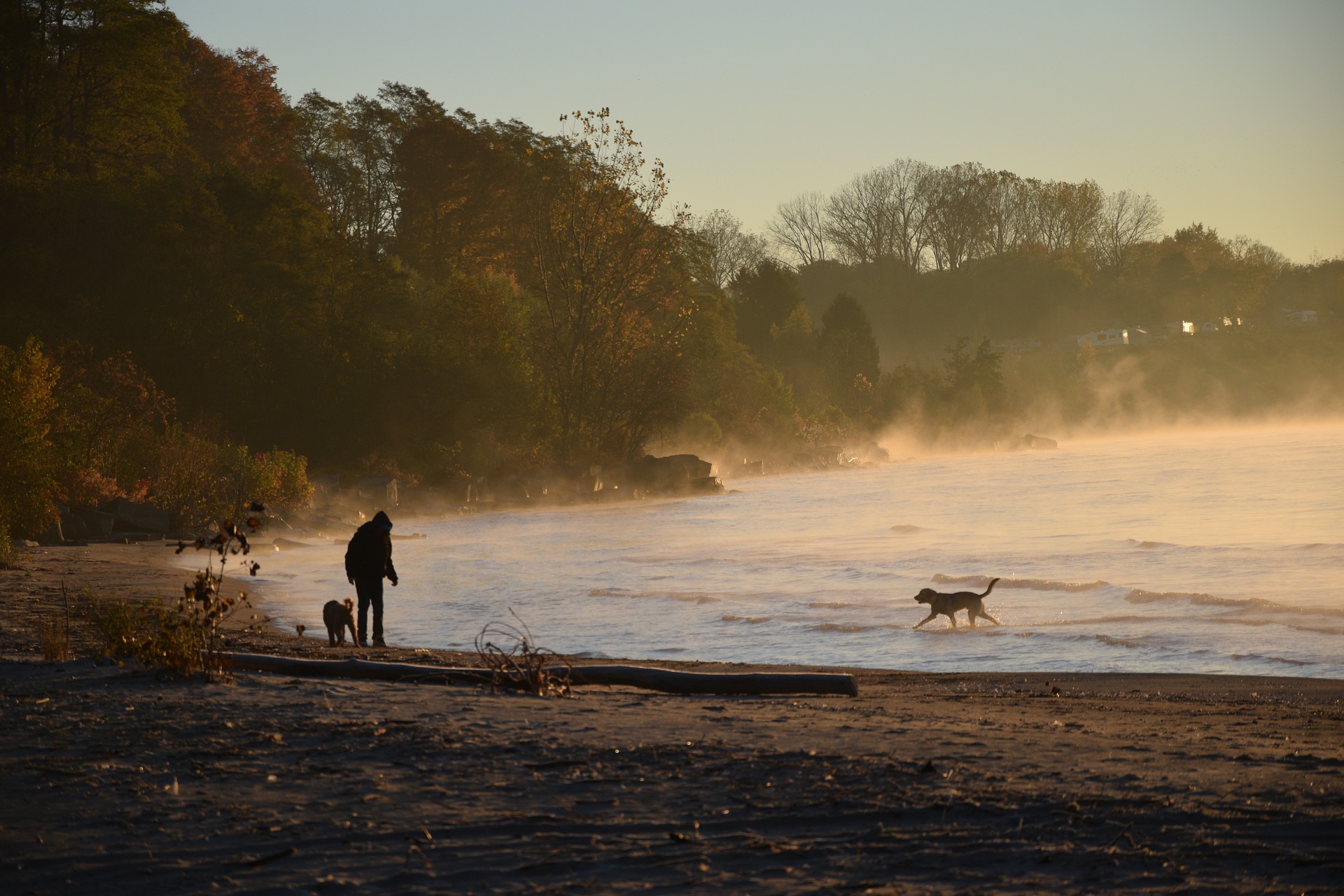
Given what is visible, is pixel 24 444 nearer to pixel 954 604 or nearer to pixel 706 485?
pixel 954 604

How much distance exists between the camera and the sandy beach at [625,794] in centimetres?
396

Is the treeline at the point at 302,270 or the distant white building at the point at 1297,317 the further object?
the distant white building at the point at 1297,317

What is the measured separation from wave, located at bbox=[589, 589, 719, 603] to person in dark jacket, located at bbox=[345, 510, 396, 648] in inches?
234

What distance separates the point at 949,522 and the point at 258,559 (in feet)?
58.9

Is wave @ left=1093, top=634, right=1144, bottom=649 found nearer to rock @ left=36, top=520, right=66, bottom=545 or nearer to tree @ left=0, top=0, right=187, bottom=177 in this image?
rock @ left=36, top=520, right=66, bottom=545

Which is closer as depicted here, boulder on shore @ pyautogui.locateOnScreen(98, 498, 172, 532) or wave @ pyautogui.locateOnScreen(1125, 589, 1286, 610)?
wave @ pyautogui.locateOnScreen(1125, 589, 1286, 610)

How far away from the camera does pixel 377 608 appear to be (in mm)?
11922

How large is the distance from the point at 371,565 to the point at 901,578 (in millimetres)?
10510

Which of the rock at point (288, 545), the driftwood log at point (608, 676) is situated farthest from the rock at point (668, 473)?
the driftwood log at point (608, 676)

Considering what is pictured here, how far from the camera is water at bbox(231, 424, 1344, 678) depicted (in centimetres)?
1266

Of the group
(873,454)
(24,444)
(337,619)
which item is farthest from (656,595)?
(873,454)

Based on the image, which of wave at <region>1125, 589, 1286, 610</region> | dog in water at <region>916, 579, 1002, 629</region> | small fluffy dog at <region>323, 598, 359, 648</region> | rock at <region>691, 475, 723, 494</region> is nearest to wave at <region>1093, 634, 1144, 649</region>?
dog in water at <region>916, 579, 1002, 629</region>

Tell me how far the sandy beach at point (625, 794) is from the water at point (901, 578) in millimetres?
5328

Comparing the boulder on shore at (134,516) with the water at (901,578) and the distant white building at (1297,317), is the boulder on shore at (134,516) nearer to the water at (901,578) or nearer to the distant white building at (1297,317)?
the water at (901,578)
